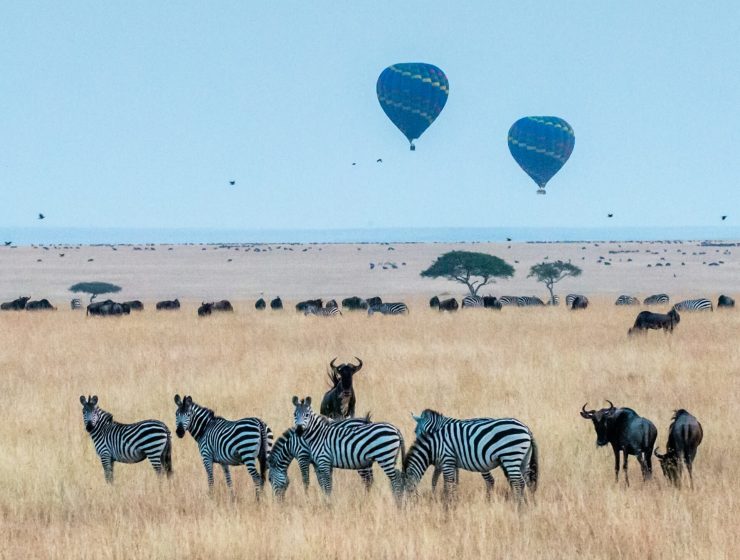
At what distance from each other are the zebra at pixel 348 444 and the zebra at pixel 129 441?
1.80m

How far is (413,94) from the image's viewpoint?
45500 mm

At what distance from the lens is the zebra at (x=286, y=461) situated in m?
9.32

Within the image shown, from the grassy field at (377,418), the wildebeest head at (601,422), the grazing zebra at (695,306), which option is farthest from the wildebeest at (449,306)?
the wildebeest head at (601,422)

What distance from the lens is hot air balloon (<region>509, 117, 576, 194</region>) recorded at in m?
47.6

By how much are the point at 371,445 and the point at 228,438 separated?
1.62 m

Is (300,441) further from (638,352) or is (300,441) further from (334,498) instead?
(638,352)

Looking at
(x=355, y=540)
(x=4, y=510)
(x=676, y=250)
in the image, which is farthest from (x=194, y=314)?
(x=676, y=250)

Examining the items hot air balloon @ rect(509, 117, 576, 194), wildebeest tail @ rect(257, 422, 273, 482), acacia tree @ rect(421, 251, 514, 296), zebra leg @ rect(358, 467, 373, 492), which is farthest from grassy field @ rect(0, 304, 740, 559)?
acacia tree @ rect(421, 251, 514, 296)

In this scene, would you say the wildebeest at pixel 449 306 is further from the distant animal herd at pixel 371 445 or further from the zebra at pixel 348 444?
the zebra at pixel 348 444

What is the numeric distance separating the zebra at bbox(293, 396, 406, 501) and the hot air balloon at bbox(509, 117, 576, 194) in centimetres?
4046

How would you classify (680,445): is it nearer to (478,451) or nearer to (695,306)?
(478,451)

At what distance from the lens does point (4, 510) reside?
9.79m

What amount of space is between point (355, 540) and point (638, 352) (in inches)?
596

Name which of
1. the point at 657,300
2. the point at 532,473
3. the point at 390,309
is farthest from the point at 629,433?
the point at 657,300
